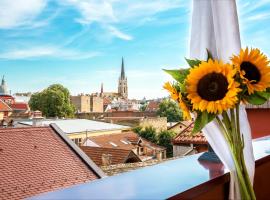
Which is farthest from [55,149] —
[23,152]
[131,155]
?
[131,155]

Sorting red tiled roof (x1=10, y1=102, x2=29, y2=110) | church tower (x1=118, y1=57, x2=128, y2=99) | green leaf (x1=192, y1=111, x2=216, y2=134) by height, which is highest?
church tower (x1=118, y1=57, x2=128, y2=99)

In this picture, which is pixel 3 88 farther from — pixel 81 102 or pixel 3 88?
pixel 81 102

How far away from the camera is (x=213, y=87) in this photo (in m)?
0.78

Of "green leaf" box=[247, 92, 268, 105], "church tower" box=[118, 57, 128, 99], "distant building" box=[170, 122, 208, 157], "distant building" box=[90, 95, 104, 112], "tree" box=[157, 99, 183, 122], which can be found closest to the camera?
"green leaf" box=[247, 92, 268, 105]

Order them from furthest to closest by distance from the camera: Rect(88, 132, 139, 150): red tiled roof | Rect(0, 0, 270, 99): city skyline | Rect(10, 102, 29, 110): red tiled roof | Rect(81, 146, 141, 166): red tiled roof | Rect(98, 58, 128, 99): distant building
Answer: Rect(98, 58, 128, 99): distant building < Rect(10, 102, 29, 110): red tiled roof < Rect(88, 132, 139, 150): red tiled roof < Rect(0, 0, 270, 99): city skyline < Rect(81, 146, 141, 166): red tiled roof

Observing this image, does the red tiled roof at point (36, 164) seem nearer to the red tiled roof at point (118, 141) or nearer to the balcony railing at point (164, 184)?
the balcony railing at point (164, 184)

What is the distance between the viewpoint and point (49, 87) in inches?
1043

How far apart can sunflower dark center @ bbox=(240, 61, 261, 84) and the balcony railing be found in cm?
33

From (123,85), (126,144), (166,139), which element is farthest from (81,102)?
(126,144)

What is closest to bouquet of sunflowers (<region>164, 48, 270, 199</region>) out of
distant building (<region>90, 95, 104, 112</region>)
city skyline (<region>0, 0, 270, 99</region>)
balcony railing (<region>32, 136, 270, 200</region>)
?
balcony railing (<region>32, 136, 270, 200</region>)

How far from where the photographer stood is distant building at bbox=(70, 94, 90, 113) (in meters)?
34.9

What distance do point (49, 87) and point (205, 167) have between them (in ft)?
87.2

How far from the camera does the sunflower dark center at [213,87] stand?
0.76 meters

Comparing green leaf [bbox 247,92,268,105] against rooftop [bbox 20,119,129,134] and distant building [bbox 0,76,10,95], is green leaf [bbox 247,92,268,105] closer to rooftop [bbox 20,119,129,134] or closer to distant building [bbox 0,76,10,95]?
rooftop [bbox 20,119,129,134]
